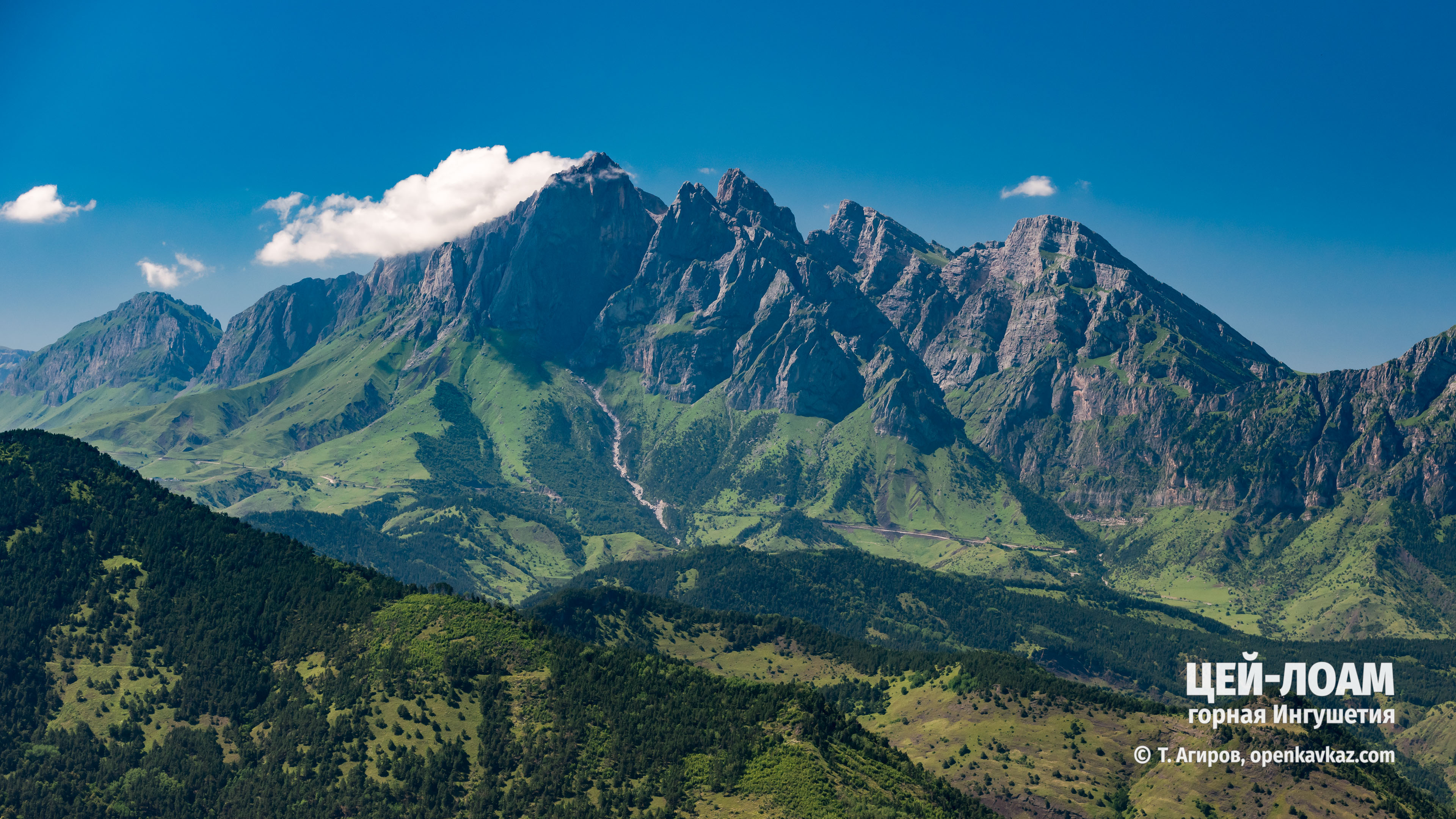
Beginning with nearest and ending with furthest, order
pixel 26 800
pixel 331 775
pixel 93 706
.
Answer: pixel 26 800 → pixel 331 775 → pixel 93 706

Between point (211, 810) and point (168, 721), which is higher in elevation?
point (168, 721)

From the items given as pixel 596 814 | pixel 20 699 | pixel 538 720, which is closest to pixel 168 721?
pixel 20 699

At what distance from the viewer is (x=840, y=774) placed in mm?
189250

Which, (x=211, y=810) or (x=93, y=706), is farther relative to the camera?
(x=93, y=706)

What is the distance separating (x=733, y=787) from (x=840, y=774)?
803 inches

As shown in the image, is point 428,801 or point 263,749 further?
point 263,749

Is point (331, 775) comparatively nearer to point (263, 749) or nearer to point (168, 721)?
point (263, 749)

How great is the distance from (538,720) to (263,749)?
169 feet

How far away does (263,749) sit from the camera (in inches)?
7613

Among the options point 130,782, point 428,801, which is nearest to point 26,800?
point 130,782

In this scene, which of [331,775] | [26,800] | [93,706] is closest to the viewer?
[26,800]

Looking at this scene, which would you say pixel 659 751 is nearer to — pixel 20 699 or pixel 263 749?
pixel 263 749

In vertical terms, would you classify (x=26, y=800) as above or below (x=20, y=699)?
below

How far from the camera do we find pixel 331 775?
185125 mm
